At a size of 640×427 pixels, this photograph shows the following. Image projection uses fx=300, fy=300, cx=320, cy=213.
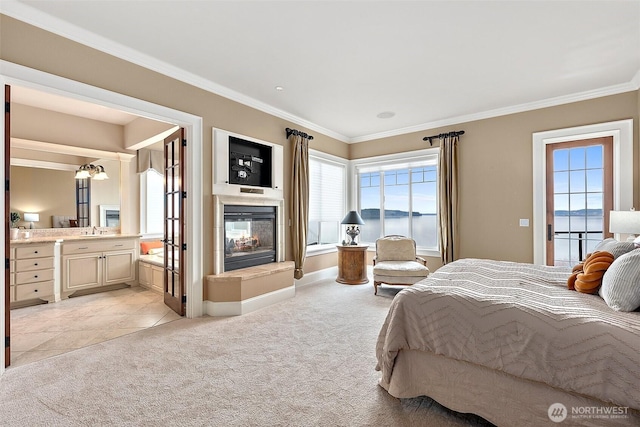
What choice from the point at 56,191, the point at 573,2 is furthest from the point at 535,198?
the point at 56,191

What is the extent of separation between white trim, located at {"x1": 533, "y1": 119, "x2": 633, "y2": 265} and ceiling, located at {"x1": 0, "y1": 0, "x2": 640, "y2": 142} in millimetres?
432

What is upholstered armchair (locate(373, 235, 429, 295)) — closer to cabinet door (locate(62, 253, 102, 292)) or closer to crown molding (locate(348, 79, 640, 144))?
crown molding (locate(348, 79, 640, 144))

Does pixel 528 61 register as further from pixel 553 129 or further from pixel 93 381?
pixel 93 381

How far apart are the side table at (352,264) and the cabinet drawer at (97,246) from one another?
356cm

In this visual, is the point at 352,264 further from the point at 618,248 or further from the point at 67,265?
the point at 67,265

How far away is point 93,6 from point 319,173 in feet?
12.9

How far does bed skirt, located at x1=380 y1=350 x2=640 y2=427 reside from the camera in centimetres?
141

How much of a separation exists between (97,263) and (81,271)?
0.22m

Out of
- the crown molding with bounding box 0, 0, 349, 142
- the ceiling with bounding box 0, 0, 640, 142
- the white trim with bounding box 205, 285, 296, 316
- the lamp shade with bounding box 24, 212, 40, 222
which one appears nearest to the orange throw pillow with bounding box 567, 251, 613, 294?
the ceiling with bounding box 0, 0, 640, 142

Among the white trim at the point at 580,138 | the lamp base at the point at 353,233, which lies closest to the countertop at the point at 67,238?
the lamp base at the point at 353,233

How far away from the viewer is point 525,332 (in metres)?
1.58

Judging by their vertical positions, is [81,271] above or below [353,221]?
below

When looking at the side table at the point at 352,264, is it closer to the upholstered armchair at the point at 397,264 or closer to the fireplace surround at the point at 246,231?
the upholstered armchair at the point at 397,264

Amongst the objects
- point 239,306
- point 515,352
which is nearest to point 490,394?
point 515,352
